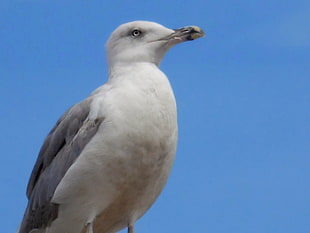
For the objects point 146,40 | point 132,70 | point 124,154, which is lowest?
point 124,154

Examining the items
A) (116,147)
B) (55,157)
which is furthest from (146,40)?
(55,157)

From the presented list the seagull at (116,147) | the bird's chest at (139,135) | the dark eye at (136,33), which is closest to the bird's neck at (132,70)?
the seagull at (116,147)

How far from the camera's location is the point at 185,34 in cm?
834

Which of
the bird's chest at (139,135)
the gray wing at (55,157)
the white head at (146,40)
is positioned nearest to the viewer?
the bird's chest at (139,135)

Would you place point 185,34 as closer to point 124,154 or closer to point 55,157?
point 124,154

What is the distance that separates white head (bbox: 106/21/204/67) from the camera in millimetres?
8312

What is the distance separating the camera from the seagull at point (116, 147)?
773cm

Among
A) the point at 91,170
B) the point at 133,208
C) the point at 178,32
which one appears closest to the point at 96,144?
the point at 91,170

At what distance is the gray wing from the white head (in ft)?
2.07

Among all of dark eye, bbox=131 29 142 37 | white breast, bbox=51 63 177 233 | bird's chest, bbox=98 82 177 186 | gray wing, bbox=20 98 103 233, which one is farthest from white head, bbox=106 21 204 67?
gray wing, bbox=20 98 103 233

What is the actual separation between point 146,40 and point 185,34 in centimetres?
40

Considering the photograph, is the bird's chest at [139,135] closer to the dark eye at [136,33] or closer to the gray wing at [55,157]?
the gray wing at [55,157]

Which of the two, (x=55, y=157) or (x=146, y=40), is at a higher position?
(x=146, y=40)

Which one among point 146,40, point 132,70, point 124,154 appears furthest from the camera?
point 146,40
